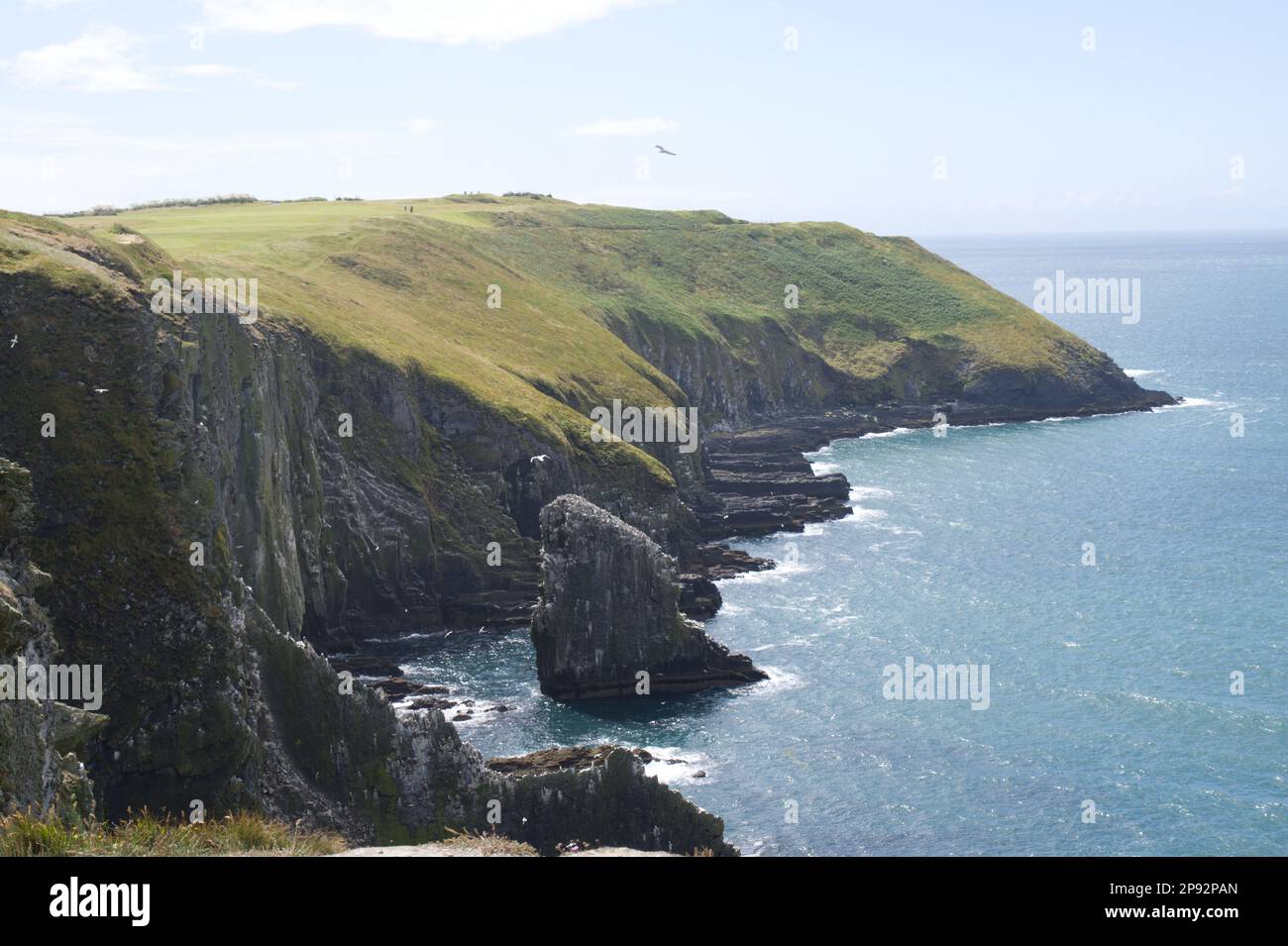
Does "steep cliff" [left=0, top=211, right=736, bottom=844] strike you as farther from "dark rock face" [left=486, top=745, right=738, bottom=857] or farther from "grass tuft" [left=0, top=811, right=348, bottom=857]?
"grass tuft" [left=0, top=811, right=348, bottom=857]

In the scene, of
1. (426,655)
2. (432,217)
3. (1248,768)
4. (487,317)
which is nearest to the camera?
(1248,768)

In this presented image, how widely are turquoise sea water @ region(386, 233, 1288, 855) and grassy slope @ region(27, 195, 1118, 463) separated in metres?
24.1

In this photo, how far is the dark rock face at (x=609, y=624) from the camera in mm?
74688

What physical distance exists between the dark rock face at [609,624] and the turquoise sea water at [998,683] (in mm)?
2194

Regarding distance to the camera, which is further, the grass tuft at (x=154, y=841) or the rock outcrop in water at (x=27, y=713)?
the rock outcrop in water at (x=27, y=713)

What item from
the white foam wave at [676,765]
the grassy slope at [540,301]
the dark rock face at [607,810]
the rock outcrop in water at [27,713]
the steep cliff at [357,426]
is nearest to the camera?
the rock outcrop in water at [27,713]

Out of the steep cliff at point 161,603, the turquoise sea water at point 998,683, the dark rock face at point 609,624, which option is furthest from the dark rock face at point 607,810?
the dark rock face at point 609,624

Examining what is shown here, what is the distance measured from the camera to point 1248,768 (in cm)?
6050

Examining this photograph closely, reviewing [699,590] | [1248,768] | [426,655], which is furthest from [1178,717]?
[426,655]

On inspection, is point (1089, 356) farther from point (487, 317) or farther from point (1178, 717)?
point (1178, 717)

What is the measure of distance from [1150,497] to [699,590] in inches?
1974

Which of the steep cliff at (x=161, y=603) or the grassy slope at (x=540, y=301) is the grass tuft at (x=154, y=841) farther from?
the grassy slope at (x=540, y=301)

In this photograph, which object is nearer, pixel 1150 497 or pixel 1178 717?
pixel 1178 717
